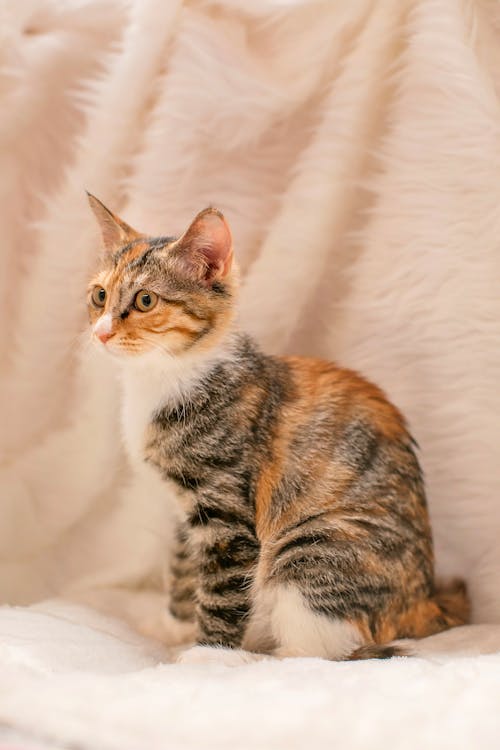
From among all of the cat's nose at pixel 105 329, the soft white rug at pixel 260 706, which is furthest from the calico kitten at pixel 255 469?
the soft white rug at pixel 260 706

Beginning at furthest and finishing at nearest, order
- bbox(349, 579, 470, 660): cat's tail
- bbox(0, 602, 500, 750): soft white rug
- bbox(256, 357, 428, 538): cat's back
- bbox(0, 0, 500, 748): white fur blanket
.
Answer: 1. bbox(0, 0, 500, 748): white fur blanket
2. bbox(256, 357, 428, 538): cat's back
3. bbox(349, 579, 470, 660): cat's tail
4. bbox(0, 602, 500, 750): soft white rug

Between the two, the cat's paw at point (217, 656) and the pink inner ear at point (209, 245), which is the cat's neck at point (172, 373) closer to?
the pink inner ear at point (209, 245)

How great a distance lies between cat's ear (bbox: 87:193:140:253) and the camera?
1561 millimetres

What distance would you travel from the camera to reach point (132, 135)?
5.66ft

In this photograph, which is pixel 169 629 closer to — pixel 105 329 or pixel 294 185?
pixel 105 329

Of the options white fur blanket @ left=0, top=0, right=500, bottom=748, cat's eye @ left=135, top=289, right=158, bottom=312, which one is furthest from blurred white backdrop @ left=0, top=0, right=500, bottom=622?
cat's eye @ left=135, top=289, right=158, bottom=312

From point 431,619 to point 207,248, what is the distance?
0.85 metres

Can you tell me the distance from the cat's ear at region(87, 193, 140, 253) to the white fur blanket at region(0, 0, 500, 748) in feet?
0.57

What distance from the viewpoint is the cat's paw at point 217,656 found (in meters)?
1.40

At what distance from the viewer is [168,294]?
1.44 m

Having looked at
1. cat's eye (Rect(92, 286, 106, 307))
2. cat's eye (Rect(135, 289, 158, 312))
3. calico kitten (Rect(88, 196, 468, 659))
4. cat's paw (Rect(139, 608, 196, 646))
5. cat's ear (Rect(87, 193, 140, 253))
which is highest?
cat's ear (Rect(87, 193, 140, 253))

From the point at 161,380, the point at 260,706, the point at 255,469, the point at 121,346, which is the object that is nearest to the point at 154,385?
the point at 161,380

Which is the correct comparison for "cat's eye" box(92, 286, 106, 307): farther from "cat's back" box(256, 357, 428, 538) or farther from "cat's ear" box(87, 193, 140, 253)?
"cat's back" box(256, 357, 428, 538)

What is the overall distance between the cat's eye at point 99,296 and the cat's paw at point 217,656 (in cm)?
67
